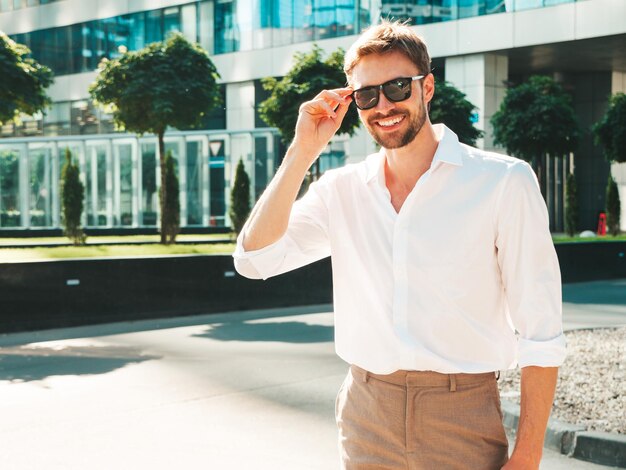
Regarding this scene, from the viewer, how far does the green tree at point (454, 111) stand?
75.4ft

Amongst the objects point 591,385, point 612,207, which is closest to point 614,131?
point 612,207

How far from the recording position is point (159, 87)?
20.8 metres

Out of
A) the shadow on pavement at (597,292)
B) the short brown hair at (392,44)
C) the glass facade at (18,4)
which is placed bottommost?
the shadow on pavement at (597,292)

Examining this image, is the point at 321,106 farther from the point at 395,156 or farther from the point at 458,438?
the point at 458,438

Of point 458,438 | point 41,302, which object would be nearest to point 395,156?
point 458,438

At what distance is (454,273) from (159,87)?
747 inches

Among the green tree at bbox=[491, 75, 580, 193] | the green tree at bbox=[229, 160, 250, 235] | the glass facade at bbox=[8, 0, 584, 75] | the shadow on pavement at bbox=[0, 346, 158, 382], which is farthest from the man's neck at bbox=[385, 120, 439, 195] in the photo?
the glass facade at bbox=[8, 0, 584, 75]

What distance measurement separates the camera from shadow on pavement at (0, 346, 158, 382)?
915cm

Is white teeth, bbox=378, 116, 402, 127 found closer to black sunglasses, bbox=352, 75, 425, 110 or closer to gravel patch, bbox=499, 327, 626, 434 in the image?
black sunglasses, bbox=352, 75, 425, 110

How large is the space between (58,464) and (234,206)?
2000 cm

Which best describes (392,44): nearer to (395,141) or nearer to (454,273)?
(395,141)

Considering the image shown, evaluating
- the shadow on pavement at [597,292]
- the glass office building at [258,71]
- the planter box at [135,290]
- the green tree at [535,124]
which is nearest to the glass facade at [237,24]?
the glass office building at [258,71]

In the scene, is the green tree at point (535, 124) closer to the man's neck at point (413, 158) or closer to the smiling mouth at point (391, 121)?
the man's neck at point (413, 158)

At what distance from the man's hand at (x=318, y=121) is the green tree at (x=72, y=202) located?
70.6ft
